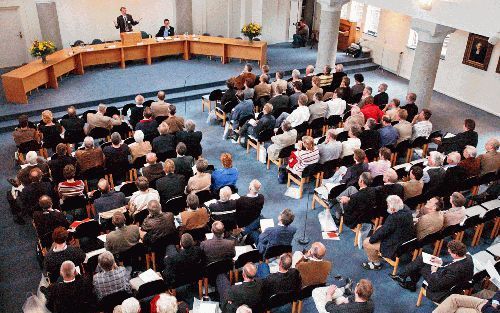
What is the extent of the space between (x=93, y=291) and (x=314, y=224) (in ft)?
13.6

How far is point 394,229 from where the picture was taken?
21.6ft

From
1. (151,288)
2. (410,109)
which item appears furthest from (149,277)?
(410,109)

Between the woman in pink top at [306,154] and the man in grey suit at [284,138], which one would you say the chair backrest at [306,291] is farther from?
the man in grey suit at [284,138]

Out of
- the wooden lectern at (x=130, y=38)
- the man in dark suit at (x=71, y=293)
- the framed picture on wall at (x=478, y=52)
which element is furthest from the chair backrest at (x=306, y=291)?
the wooden lectern at (x=130, y=38)

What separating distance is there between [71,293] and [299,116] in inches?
242

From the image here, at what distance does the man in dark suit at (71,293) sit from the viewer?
5.09m

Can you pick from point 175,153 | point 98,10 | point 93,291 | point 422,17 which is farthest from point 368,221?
point 98,10

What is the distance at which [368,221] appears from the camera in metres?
7.45

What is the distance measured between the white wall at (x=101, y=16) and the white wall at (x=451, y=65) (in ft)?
25.4

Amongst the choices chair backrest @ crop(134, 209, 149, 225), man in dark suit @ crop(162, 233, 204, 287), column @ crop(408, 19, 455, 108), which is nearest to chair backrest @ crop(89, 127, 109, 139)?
chair backrest @ crop(134, 209, 149, 225)

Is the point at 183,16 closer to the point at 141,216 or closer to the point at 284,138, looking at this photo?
the point at 284,138

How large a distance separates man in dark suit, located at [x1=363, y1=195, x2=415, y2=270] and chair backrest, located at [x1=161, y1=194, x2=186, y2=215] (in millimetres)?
2939

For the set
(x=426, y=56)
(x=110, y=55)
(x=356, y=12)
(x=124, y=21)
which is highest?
(x=356, y=12)

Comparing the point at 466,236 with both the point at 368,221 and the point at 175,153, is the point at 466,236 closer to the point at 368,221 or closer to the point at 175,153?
Answer: the point at 368,221
